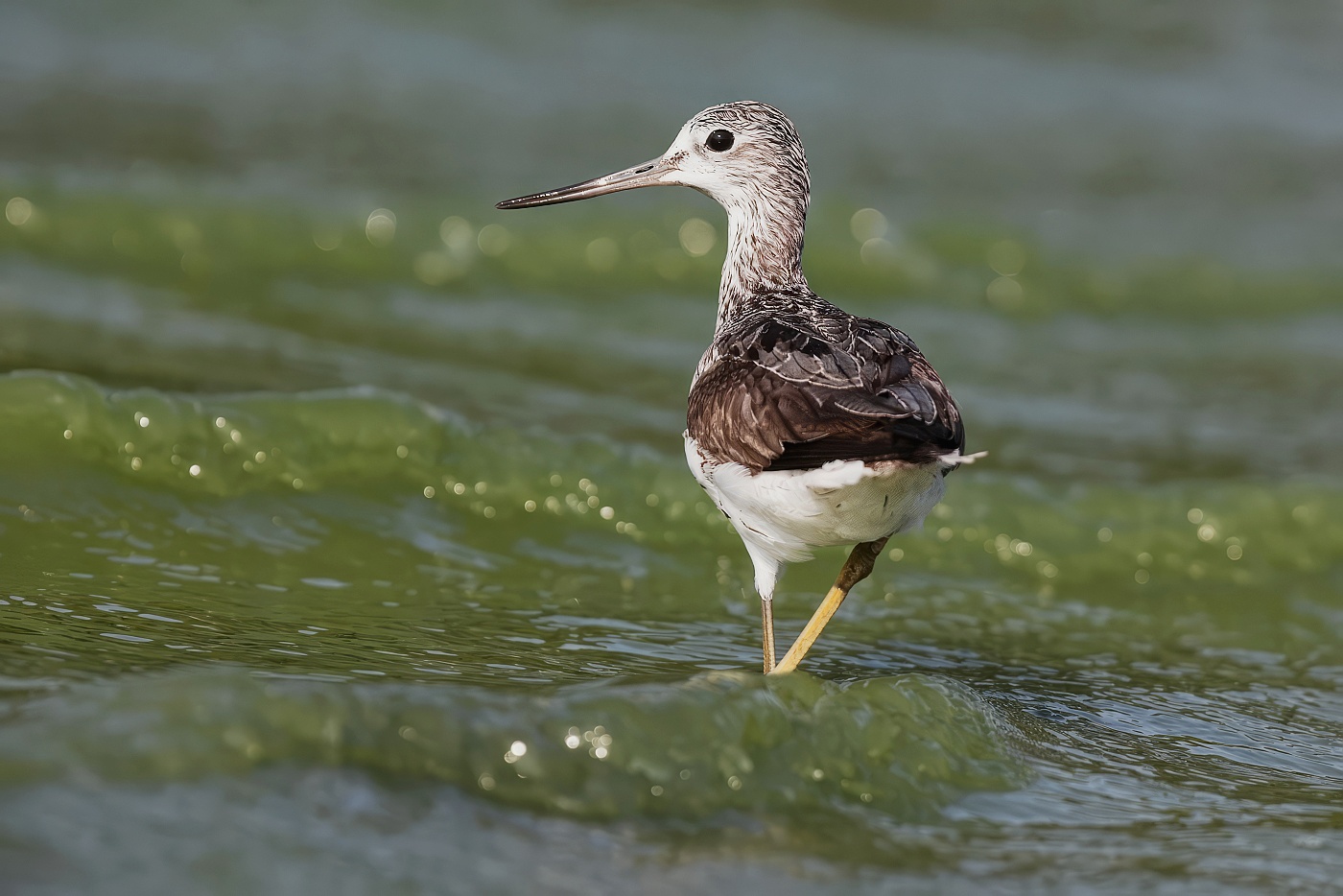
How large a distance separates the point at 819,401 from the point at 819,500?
35cm

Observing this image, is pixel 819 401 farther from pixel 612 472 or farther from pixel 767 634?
pixel 612 472

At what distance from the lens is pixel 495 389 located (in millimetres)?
10227

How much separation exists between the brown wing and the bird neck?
1159 mm

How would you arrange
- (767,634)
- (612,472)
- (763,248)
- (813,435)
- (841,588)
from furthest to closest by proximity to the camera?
1. (612,472)
2. (763,248)
3. (841,588)
4. (767,634)
5. (813,435)

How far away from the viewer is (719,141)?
Answer: 7336 mm

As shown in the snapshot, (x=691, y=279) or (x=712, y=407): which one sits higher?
(x=691, y=279)

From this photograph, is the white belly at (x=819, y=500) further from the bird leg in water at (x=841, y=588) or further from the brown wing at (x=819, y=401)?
the bird leg in water at (x=841, y=588)

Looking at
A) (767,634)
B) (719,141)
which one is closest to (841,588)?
(767,634)

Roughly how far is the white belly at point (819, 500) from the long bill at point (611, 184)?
74.6 inches

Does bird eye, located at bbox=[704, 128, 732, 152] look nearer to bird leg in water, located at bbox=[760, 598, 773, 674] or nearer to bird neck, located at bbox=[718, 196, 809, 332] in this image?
bird neck, located at bbox=[718, 196, 809, 332]

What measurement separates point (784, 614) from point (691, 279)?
21.3ft

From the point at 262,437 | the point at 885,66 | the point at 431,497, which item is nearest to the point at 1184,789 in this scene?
the point at 431,497

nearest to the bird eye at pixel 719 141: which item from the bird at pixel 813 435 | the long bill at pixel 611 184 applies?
the long bill at pixel 611 184

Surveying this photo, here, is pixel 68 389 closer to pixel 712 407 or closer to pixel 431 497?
pixel 431 497
